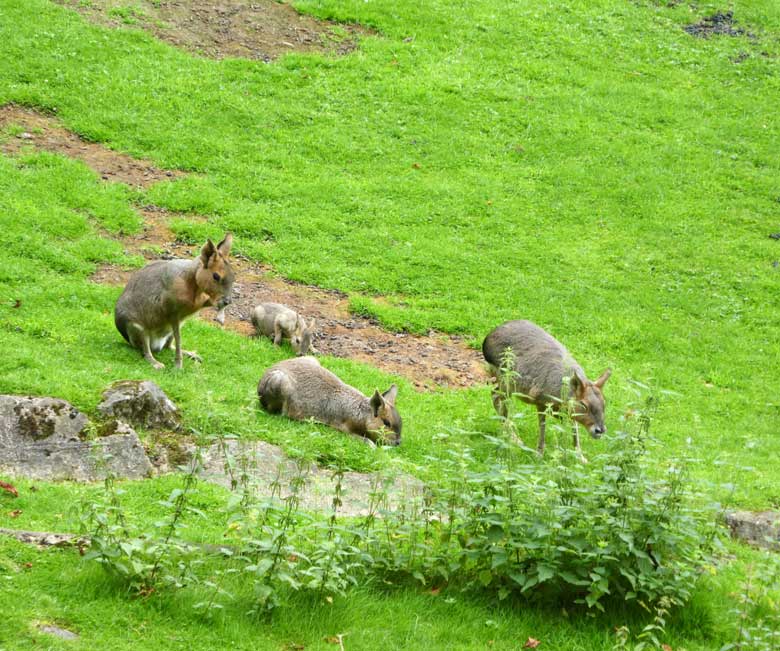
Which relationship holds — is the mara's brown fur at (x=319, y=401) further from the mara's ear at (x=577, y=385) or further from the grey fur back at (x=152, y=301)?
the mara's ear at (x=577, y=385)

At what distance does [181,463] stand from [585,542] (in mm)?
4403

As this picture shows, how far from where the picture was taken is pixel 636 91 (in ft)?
85.7

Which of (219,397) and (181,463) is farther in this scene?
(219,397)

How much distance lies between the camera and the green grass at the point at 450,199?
13570mm

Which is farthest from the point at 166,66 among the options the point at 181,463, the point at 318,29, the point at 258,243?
the point at 181,463

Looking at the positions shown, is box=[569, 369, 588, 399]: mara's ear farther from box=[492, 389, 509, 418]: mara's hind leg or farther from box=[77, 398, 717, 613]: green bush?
box=[77, 398, 717, 613]: green bush

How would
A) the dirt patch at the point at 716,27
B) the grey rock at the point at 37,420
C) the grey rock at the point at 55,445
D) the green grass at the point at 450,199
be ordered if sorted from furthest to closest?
the dirt patch at the point at 716,27 < the green grass at the point at 450,199 < the grey rock at the point at 37,420 < the grey rock at the point at 55,445

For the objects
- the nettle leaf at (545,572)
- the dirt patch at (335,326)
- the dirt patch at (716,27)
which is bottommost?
the dirt patch at (335,326)

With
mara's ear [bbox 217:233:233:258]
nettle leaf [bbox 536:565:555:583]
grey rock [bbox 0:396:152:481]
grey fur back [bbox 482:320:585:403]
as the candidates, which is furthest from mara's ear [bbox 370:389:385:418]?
nettle leaf [bbox 536:565:555:583]

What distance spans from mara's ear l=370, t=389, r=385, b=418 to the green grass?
520 mm

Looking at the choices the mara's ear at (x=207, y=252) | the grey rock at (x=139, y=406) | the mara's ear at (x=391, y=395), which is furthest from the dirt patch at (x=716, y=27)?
the grey rock at (x=139, y=406)

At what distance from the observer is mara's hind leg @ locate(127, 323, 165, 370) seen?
42.6 feet

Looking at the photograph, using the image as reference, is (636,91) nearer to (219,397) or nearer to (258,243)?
(258,243)

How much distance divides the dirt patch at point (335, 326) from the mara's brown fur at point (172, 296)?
2.33 m
